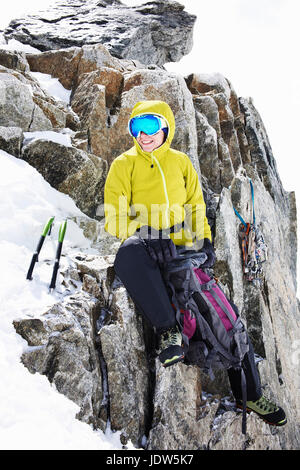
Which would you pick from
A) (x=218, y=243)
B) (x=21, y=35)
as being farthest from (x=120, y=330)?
(x=21, y=35)

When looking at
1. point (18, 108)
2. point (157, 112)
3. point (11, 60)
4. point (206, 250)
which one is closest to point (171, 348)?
point (206, 250)

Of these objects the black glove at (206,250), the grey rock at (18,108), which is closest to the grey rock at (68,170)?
the grey rock at (18,108)

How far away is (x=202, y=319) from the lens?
175 inches

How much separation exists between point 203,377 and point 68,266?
307cm

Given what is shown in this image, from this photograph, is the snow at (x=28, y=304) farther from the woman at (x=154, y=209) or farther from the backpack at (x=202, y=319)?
the backpack at (x=202, y=319)

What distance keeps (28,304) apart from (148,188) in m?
2.39

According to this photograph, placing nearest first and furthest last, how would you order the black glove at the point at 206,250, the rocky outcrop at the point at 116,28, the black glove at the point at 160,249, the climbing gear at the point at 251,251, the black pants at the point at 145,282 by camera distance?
the black pants at the point at 145,282, the black glove at the point at 160,249, the black glove at the point at 206,250, the climbing gear at the point at 251,251, the rocky outcrop at the point at 116,28

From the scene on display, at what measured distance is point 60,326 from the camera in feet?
12.4

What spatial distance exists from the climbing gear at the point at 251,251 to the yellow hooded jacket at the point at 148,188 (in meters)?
3.30

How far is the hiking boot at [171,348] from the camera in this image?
380 centimetres

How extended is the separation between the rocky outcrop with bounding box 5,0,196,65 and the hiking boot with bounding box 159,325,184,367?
20.6 meters

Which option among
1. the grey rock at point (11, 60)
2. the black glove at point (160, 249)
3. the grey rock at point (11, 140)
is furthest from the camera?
the grey rock at point (11, 60)

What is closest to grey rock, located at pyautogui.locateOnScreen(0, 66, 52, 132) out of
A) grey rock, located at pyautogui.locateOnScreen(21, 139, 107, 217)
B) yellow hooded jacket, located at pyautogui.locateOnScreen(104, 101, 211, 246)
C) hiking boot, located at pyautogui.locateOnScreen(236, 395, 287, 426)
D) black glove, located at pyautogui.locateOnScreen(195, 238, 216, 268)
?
grey rock, located at pyautogui.locateOnScreen(21, 139, 107, 217)

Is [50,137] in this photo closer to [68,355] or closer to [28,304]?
[28,304]
